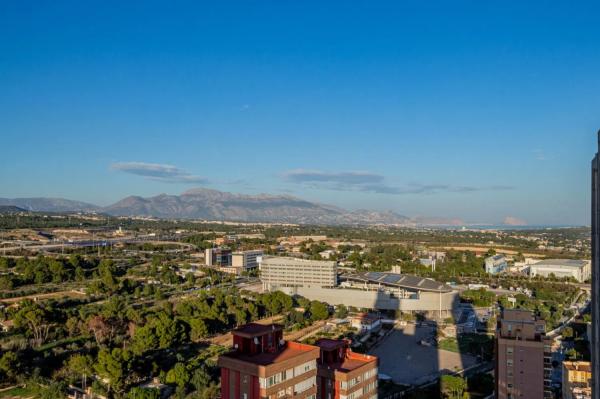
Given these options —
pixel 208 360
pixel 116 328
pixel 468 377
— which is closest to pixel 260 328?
pixel 208 360

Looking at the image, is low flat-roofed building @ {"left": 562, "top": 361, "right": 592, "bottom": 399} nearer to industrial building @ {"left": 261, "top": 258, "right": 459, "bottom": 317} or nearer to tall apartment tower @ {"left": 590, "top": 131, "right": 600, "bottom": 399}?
tall apartment tower @ {"left": 590, "top": 131, "right": 600, "bottom": 399}

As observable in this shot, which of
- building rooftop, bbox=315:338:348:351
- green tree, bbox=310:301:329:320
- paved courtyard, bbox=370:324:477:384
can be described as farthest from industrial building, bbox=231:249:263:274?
building rooftop, bbox=315:338:348:351

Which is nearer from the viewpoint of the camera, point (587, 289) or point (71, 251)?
point (587, 289)

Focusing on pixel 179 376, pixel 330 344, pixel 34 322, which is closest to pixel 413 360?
pixel 179 376

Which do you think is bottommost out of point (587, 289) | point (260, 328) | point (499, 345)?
point (587, 289)

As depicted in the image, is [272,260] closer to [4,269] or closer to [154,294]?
[154,294]

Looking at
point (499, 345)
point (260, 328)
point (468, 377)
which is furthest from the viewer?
point (468, 377)
